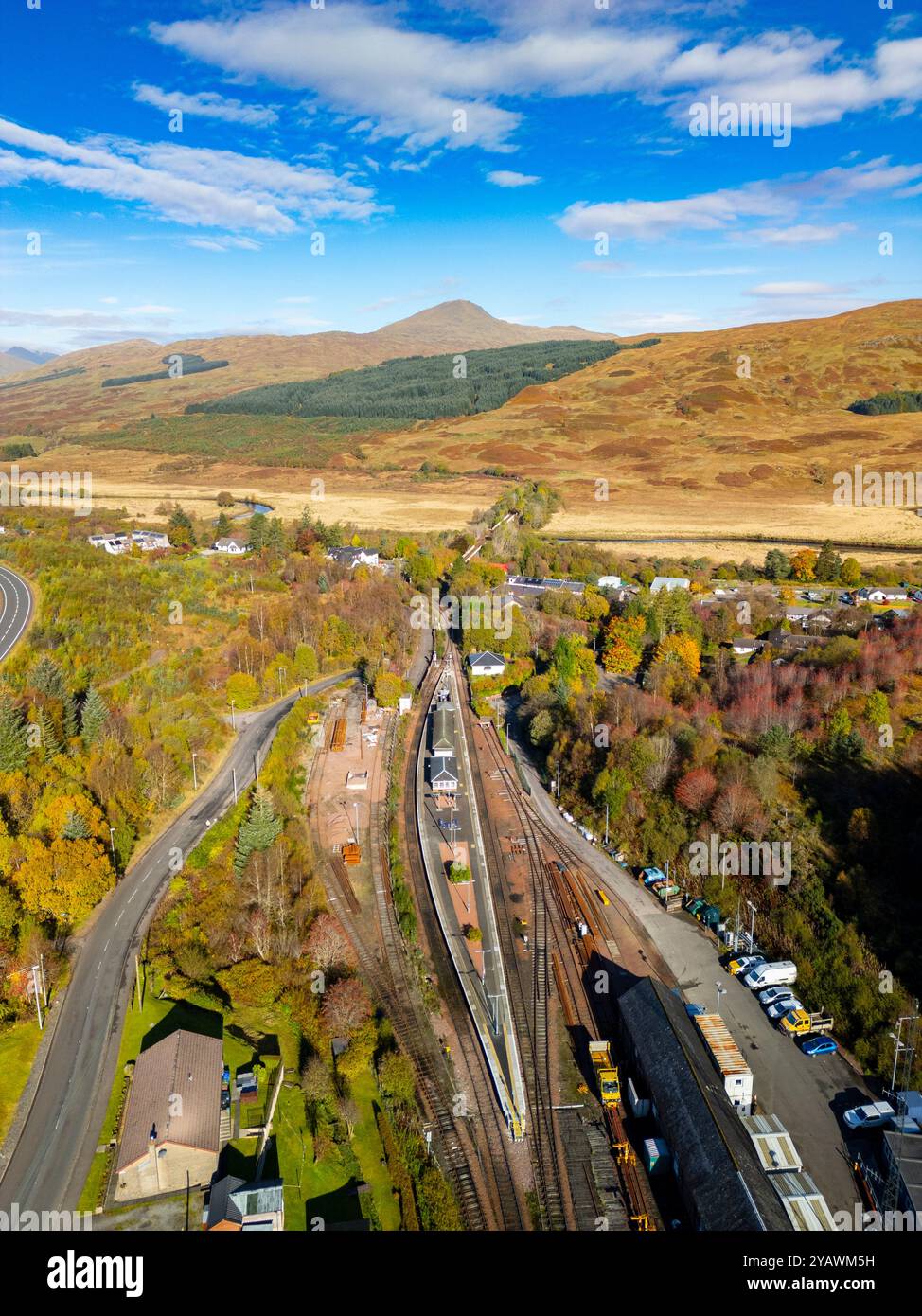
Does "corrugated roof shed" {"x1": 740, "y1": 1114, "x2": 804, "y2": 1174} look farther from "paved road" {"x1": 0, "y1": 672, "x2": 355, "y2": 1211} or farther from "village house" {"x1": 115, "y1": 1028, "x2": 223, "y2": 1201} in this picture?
"paved road" {"x1": 0, "y1": 672, "x2": 355, "y2": 1211}

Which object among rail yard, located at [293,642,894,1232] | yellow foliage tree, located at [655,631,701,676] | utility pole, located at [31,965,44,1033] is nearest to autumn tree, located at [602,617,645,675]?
yellow foliage tree, located at [655,631,701,676]

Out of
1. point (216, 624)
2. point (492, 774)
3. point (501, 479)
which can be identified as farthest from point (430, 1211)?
point (501, 479)

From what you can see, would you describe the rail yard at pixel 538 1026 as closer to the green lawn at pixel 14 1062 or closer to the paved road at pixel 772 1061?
the paved road at pixel 772 1061

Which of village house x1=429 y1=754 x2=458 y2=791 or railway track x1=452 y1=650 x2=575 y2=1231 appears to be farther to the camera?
village house x1=429 y1=754 x2=458 y2=791

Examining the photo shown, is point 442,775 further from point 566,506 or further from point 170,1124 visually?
point 566,506

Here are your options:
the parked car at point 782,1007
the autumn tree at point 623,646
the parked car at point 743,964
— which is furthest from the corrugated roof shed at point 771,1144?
the autumn tree at point 623,646
